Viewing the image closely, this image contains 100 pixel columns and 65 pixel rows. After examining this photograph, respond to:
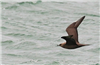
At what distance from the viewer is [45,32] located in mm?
22906

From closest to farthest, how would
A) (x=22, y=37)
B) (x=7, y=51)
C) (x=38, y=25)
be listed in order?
(x=7, y=51) → (x=22, y=37) → (x=38, y=25)

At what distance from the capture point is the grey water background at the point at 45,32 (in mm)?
20203

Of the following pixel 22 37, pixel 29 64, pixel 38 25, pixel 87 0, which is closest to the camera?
pixel 29 64

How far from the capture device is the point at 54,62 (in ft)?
64.4

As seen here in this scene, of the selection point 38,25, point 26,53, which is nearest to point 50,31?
point 38,25

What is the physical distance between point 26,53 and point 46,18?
466 centimetres

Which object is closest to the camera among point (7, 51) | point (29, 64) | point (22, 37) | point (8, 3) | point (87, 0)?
point (29, 64)

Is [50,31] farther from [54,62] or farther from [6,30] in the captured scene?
[54,62]

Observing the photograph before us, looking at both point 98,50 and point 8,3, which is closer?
point 98,50

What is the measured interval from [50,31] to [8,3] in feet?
18.2

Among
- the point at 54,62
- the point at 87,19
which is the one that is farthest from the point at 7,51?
the point at 87,19

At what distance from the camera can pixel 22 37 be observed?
22.3 metres

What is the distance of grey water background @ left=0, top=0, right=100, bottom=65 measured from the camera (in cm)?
2020

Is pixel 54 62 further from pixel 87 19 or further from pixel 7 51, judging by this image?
pixel 87 19
